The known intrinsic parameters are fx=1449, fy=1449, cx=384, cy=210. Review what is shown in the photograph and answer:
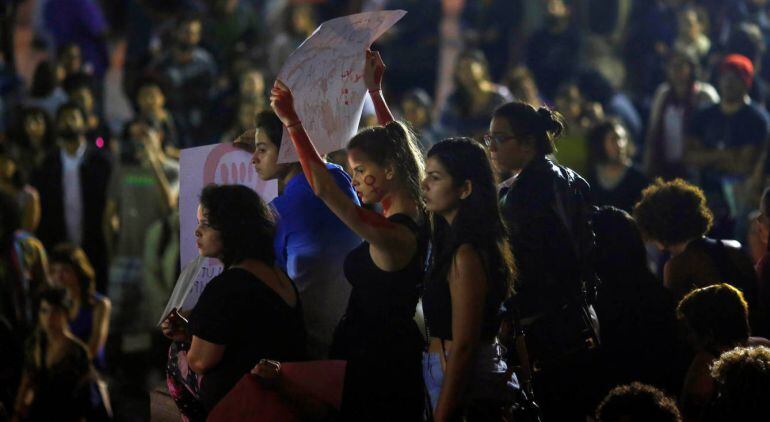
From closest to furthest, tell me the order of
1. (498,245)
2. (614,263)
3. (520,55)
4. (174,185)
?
1. (498,245)
2. (614,263)
3. (174,185)
4. (520,55)

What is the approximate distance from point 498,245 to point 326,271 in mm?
952

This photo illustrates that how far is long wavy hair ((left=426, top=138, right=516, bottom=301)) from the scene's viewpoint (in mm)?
4645

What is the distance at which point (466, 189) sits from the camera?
4.77 m

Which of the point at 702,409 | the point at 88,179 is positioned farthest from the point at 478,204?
the point at 88,179

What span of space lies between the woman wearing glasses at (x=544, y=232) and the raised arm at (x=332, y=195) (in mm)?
623

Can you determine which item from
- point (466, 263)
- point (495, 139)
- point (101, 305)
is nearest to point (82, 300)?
point (101, 305)

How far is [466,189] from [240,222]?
2.60 feet

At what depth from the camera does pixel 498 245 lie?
468 cm

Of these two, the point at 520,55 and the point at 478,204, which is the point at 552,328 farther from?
the point at 520,55

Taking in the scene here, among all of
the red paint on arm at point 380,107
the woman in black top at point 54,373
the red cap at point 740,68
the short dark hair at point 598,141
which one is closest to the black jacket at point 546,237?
the red paint on arm at point 380,107

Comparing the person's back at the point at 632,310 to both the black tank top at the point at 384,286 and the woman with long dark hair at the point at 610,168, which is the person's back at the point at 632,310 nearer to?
the black tank top at the point at 384,286

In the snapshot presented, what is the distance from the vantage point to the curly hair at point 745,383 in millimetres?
4340

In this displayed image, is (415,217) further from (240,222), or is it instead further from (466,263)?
(240,222)

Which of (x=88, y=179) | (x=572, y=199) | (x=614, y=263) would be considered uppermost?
(x=572, y=199)
